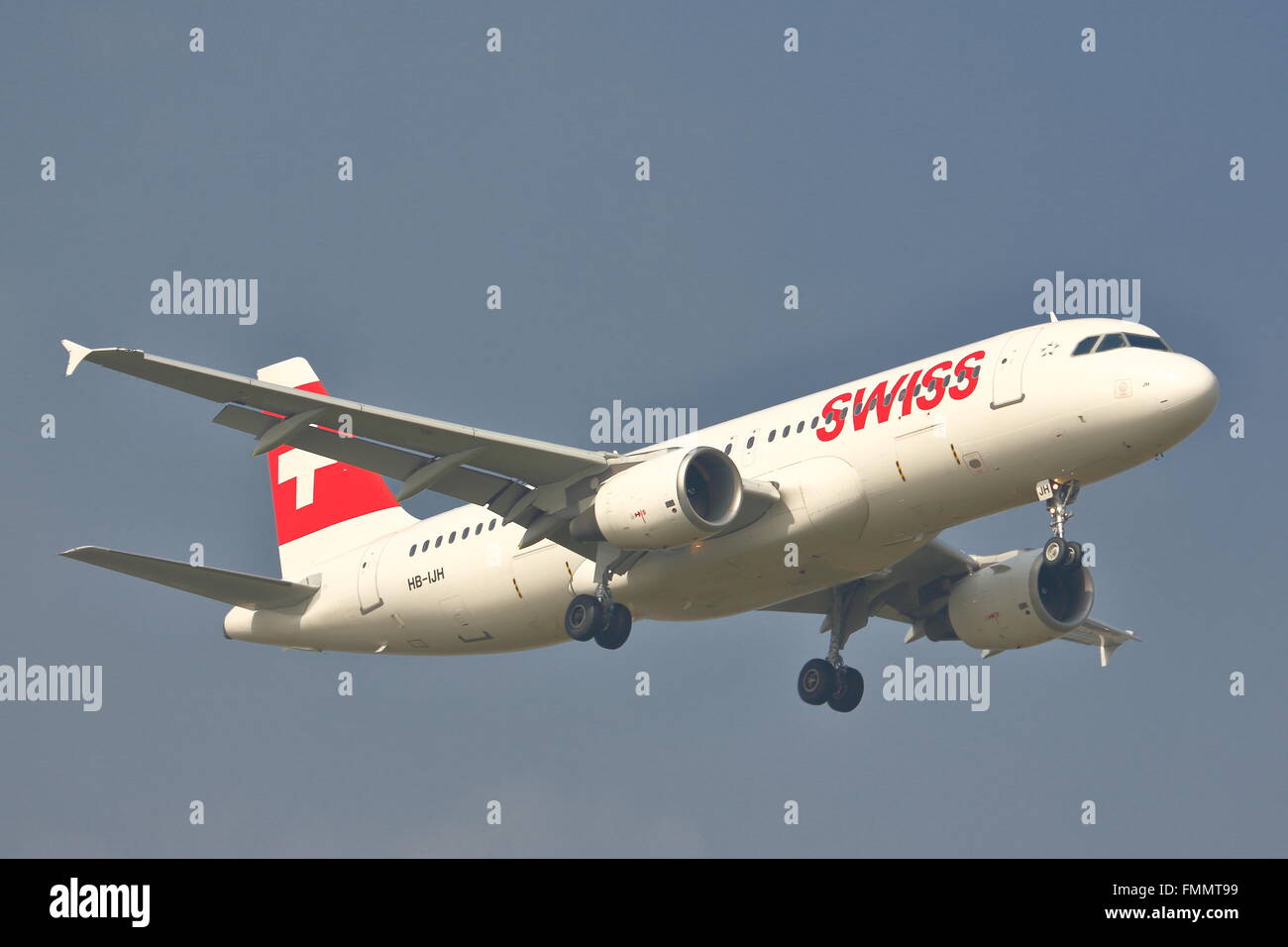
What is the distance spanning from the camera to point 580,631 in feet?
124

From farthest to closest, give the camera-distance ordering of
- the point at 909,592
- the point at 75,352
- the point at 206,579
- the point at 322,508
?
1. the point at 322,508
2. the point at 909,592
3. the point at 206,579
4. the point at 75,352

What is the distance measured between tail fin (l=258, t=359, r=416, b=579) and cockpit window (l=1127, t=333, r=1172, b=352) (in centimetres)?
1826

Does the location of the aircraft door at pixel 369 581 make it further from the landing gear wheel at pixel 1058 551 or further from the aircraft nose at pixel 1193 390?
the aircraft nose at pixel 1193 390

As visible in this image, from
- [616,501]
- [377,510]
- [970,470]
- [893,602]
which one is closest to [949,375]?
[970,470]

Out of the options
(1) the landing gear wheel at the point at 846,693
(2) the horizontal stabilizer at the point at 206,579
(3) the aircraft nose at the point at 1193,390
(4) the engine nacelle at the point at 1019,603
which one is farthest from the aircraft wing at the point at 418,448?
(3) the aircraft nose at the point at 1193,390

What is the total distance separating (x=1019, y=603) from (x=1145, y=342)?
9035 mm

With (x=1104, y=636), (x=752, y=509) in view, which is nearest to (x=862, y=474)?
(x=752, y=509)

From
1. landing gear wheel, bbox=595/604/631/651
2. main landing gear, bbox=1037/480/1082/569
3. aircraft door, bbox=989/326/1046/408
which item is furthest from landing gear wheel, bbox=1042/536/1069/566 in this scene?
landing gear wheel, bbox=595/604/631/651

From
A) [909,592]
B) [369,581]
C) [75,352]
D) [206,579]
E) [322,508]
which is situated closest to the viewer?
[75,352]

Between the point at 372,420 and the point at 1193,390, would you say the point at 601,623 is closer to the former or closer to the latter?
the point at 372,420

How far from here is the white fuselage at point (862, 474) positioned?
33.4 metres

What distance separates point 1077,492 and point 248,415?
15.5 m

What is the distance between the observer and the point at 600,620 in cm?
3759

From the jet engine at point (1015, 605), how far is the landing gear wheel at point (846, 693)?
2.18m
